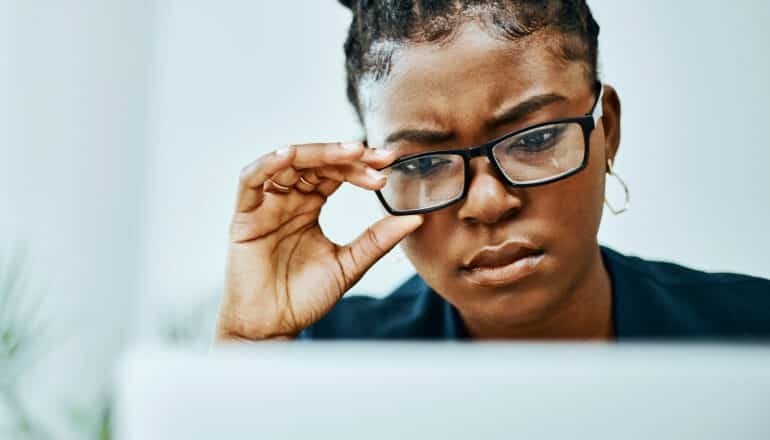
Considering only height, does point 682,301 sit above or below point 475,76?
below

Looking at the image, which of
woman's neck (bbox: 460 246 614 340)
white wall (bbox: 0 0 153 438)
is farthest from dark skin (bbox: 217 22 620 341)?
white wall (bbox: 0 0 153 438)

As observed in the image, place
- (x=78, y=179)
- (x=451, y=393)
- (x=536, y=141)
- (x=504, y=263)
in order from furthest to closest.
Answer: (x=78, y=179) → (x=504, y=263) → (x=536, y=141) → (x=451, y=393)

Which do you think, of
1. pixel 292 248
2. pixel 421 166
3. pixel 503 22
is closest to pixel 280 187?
pixel 292 248

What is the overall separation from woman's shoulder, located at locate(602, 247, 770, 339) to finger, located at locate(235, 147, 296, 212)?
0.63 meters

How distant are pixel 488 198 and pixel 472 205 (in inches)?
1.4

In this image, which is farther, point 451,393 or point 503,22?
point 503,22

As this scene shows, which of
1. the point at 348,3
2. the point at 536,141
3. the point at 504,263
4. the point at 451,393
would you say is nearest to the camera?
the point at 451,393

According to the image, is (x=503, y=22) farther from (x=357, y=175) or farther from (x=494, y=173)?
(x=357, y=175)

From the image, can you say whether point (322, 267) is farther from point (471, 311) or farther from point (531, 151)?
point (531, 151)

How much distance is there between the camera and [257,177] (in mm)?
1314

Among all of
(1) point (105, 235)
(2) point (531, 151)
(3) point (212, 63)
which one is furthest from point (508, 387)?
(1) point (105, 235)

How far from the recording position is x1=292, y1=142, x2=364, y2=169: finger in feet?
4.08

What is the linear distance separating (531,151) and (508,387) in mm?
663

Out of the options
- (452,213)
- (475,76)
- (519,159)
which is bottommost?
(452,213)
